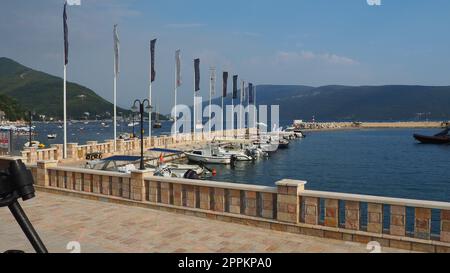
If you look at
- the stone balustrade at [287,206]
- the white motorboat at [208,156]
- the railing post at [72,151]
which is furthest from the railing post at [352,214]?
the white motorboat at [208,156]

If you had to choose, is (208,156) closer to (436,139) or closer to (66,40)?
(66,40)

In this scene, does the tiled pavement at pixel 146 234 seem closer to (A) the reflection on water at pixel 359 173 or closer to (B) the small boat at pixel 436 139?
(A) the reflection on water at pixel 359 173

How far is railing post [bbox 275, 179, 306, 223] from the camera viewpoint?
962 cm

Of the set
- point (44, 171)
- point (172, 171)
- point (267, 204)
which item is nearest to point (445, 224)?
point (267, 204)

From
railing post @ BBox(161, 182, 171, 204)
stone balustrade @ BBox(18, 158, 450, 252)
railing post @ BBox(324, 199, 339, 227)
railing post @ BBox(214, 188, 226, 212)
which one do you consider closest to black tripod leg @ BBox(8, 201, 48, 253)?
stone balustrade @ BBox(18, 158, 450, 252)

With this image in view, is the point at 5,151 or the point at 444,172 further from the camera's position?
the point at 444,172

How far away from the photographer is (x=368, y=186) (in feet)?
110

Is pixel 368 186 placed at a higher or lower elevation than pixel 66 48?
lower

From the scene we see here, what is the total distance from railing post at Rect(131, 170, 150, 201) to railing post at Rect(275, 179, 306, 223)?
4592mm

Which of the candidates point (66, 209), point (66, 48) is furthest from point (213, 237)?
point (66, 48)

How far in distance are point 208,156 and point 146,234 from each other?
116ft
